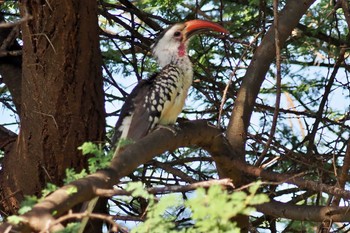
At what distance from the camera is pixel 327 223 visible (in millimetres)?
4316

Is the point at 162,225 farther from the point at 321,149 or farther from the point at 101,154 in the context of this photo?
the point at 321,149

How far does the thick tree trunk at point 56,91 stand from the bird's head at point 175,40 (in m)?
0.74

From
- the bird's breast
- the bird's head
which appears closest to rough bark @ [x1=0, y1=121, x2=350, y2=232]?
the bird's breast

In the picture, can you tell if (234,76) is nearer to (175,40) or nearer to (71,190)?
(175,40)

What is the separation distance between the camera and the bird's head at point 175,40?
16.5 ft

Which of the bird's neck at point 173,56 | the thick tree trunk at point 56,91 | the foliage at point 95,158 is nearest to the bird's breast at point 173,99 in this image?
the bird's neck at point 173,56

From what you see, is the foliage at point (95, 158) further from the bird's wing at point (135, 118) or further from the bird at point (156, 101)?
the bird's wing at point (135, 118)

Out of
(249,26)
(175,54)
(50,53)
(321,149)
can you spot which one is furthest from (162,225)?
(321,149)

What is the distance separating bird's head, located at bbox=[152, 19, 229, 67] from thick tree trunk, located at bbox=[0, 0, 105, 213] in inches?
29.2

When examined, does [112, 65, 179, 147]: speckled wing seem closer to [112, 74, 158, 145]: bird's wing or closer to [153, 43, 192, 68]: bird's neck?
[112, 74, 158, 145]: bird's wing

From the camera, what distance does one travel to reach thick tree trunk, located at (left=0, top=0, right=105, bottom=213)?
13.8 ft

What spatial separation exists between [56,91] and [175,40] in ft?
3.47

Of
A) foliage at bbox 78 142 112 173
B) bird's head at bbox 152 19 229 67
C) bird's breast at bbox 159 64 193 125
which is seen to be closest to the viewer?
foliage at bbox 78 142 112 173

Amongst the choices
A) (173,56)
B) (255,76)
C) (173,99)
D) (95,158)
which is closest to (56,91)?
(173,99)
